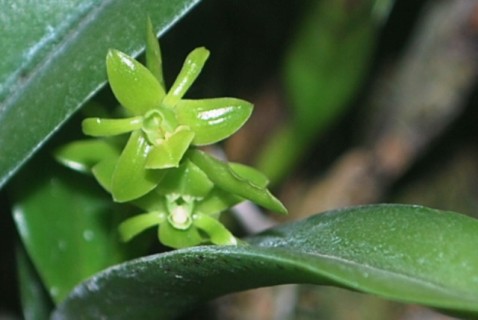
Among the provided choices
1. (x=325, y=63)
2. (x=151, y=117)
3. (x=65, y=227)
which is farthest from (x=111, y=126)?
(x=325, y=63)

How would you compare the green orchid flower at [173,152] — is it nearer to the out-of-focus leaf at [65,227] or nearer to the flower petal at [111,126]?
the flower petal at [111,126]

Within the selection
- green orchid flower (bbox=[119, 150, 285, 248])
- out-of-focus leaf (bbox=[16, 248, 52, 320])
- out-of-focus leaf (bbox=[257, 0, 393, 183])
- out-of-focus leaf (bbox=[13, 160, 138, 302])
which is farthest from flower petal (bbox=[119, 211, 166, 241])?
out-of-focus leaf (bbox=[257, 0, 393, 183])

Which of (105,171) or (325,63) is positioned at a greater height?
(325,63)

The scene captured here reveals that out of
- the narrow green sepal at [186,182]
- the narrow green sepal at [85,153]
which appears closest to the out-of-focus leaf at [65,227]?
the narrow green sepal at [85,153]

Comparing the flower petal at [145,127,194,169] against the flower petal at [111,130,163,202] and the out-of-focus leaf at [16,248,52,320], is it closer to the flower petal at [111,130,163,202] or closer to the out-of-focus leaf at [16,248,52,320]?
the flower petal at [111,130,163,202]

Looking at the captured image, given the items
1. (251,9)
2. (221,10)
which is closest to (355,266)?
(221,10)

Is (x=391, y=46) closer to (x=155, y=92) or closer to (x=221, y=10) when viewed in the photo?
(x=221, y=10)

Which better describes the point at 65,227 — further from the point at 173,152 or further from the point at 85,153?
the point at 173,152
